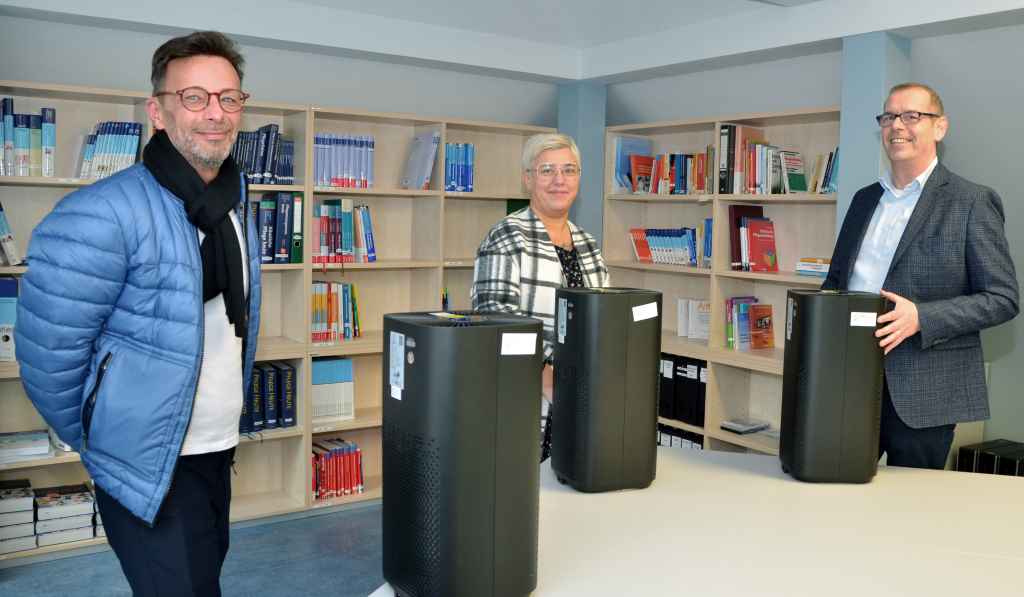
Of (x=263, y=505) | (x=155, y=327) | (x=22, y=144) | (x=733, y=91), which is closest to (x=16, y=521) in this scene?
(x=263, y=505)

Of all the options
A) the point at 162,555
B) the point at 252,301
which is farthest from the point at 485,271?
the point at 162,555

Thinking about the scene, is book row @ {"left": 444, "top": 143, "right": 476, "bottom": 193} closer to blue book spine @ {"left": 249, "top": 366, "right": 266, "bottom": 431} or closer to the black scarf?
blue book spine @ {"left": 249, "top": 366, "right": 266, "bottom": 431}

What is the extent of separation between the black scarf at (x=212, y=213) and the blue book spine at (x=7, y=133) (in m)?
2.40

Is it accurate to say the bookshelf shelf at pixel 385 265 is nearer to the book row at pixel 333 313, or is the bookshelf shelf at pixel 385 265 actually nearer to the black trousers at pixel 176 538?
the book row at pixel 333 313

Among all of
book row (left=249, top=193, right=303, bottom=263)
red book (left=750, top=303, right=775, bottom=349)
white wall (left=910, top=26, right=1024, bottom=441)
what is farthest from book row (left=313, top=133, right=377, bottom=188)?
white wall (left=910, top=26, right=1024, bottom=441)

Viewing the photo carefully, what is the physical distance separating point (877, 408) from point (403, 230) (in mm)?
3442

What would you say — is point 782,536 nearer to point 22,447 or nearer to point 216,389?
point 216,389

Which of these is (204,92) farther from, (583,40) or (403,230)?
(583,40)

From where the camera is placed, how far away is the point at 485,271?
2512mm

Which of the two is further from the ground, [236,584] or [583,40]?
[583,40]

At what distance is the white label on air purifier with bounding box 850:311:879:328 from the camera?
1861 mm

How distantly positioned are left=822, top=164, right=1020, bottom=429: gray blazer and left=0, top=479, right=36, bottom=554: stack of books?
3.43 metres

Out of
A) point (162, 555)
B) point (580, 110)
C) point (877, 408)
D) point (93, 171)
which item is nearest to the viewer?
point (162, 555)

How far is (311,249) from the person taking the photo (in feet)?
14.4
